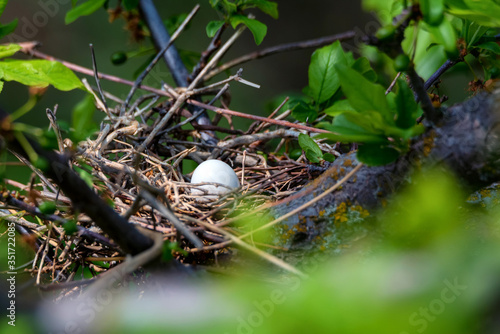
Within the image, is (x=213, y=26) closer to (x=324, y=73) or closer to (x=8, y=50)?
(x=324, y=73)

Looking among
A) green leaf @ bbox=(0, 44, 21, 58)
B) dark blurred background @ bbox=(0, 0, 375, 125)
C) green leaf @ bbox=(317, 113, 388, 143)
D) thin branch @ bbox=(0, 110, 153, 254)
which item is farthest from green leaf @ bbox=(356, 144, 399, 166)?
dark blurred background @ bbox=(0, 0, 375, 125)

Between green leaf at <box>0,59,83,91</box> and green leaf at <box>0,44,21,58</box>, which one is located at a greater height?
green leaf at <box>0,44,21,58</box>

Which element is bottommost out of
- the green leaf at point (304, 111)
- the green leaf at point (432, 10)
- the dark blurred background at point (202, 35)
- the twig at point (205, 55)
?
the green leaf at point (432, 10)

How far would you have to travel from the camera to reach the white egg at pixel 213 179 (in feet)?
2.60

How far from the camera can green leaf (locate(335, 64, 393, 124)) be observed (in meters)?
0.42

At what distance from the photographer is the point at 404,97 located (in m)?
0.44

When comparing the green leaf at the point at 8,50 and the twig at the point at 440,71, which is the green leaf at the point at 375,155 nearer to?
the twig at the point at 440,71

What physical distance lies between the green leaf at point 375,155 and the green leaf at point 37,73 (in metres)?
0.45

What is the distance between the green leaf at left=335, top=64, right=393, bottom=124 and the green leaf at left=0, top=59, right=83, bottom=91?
43cm

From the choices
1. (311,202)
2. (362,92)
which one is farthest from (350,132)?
(311,202)

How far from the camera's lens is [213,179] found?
2.66 ft

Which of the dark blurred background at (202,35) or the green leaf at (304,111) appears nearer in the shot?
the green leaf at (304,111)

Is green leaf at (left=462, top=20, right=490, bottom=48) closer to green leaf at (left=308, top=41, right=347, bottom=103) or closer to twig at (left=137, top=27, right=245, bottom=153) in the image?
green leaf at (left=308, top=41, right=347, bottom=103)

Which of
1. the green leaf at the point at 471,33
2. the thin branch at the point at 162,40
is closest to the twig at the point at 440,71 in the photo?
the green leaf at the point at 471,33
